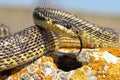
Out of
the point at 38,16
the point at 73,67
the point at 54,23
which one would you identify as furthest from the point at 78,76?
the point at 38,16

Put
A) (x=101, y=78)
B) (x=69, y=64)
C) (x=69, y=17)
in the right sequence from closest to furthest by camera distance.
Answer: (x=101, y=78) < (x=69, y=64) < (x=69, y=17)

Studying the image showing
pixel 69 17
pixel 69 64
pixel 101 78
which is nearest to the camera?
pixel 101 78

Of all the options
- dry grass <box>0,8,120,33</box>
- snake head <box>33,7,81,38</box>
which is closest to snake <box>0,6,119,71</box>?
snake head <box>33,7,81,38</box>

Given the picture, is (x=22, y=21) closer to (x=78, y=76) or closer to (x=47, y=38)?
(x=47, y=38)

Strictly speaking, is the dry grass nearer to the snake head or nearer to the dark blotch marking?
the snake head

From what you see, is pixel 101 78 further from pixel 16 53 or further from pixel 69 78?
pixel 16 53

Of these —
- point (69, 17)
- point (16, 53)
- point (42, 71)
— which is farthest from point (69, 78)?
point (69, 17)

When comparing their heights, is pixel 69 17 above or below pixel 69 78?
above

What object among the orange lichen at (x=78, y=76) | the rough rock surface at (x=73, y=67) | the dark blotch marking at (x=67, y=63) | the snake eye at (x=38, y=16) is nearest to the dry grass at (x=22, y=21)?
the snake eye at (x=38, y=16)
